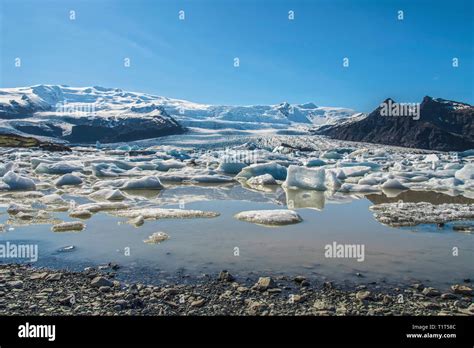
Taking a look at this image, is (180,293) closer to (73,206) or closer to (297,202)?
(73,206)

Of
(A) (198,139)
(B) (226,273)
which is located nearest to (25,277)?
(B) (226,273)

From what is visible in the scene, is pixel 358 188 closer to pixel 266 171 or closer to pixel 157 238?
pixel 266 171

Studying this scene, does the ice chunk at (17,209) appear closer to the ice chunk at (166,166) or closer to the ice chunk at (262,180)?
the ice chunk at (262,180)
